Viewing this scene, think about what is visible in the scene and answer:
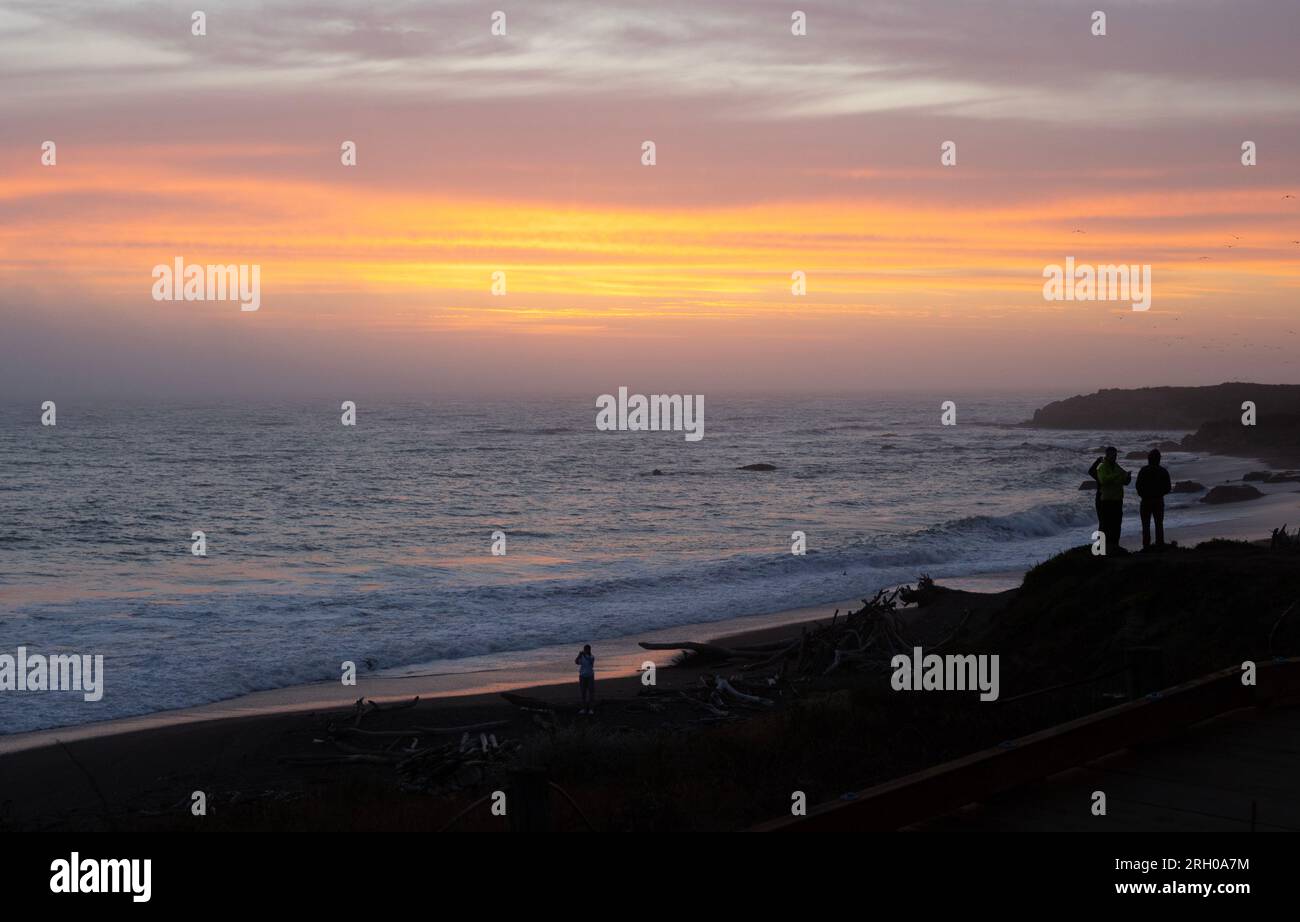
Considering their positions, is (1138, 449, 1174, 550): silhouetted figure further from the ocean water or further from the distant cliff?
the distant cliff

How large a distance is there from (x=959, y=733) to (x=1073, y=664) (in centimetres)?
535

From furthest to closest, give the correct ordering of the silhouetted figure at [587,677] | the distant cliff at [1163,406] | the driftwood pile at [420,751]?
the distant cliff at [1163,406] → the silhouetted figure at [587,677] → the driftwood pile at [420,751]

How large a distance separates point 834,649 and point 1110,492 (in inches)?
198

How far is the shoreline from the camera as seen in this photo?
16953 millimetres

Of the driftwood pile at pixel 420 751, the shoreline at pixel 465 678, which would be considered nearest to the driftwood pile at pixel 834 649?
the shoreline at pixel 465 678

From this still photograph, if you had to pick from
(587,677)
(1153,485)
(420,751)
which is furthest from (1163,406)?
(420,751)

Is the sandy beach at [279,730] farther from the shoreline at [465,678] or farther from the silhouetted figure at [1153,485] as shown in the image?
the silhouetted figure at [1153,485]

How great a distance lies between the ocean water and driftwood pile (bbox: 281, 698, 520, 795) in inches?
196

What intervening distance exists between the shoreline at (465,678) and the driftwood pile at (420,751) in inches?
80.0

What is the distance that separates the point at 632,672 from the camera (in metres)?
19.9

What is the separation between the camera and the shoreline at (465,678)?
1695cm

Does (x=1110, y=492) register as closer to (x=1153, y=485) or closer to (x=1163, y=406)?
(x=1153, y=485)
